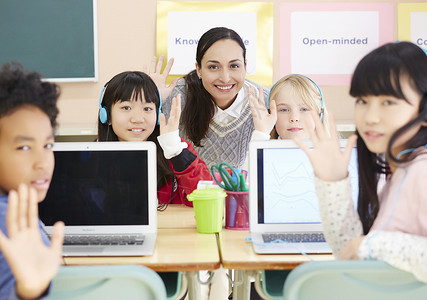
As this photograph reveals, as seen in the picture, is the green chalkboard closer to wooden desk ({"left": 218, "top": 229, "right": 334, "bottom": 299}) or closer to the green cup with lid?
the green cup with lid

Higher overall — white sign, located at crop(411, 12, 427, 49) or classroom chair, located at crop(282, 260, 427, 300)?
white sign, located at crop(411, 12, 427, 49)

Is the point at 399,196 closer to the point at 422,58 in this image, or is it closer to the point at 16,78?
the point at 422,58

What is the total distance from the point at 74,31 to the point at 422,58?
9.41 ft

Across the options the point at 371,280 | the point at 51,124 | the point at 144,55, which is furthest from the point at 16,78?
the point at 144,55

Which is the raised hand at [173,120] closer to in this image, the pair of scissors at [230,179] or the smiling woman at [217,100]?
the pair of scissors at [230,179]

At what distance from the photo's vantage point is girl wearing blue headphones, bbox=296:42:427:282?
3.65 feet

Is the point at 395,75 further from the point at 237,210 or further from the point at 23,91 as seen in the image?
the point at 23,91

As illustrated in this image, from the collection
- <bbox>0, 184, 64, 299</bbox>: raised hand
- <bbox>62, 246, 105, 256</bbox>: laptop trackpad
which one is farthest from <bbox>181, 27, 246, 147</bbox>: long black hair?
<bbox>0, 184, 64, 299</bbox>: raised hand

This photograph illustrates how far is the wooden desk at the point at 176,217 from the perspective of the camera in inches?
71.1

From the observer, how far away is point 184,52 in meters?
3.65

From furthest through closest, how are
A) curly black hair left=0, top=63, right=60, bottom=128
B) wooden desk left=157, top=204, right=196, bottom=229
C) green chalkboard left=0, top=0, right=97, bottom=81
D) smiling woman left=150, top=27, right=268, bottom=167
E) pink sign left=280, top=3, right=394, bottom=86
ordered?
1. pink sign left=280, top=3, right=394, bottom=86
2. green chalkboard left=0, top=0, right=97, bottom=81
3. smiling woman left=150, top=27, right=268, bottom=167
4. wooden desk left=157, top=204, right=196, bottom=229
5. curly black hair left=0, top=63, right=60, bottom=128

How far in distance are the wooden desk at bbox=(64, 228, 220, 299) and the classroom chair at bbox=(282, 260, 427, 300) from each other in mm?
361

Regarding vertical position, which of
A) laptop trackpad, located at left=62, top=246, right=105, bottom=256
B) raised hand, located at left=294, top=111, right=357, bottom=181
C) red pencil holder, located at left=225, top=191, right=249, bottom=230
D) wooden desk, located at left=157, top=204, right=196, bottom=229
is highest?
raised hand, located at left=294, top=111, right=357, bottom=181

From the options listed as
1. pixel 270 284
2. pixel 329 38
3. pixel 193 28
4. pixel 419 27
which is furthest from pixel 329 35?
pixel 270 284
